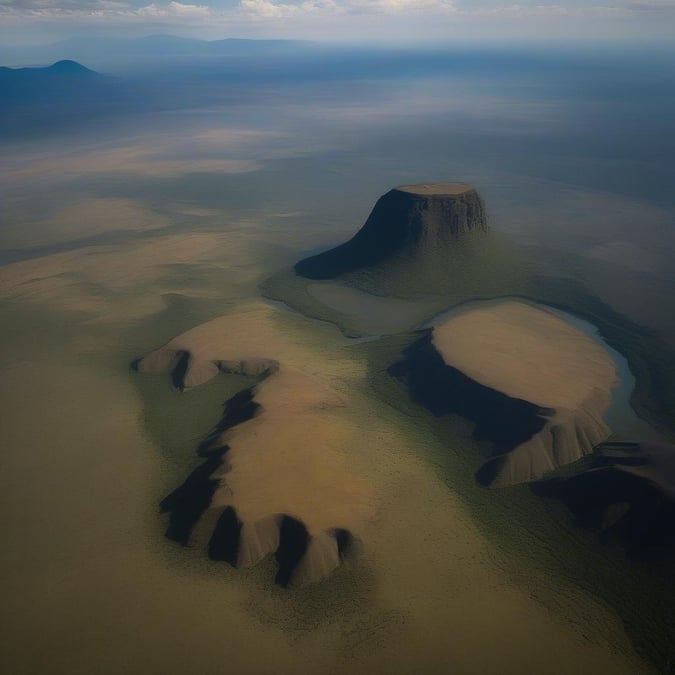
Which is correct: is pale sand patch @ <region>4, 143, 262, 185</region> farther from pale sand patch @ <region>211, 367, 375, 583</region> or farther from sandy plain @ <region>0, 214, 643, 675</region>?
pale sand patch @ <region>211, 367, 375, 583</region>

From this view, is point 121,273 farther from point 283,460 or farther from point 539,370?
point 539,370

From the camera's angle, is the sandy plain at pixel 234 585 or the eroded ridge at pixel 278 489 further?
the eroded ridge at pixel 278 489

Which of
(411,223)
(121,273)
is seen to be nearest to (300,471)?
(411,223)

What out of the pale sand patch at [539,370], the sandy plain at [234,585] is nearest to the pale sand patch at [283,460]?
the sandy plain at [234,585]

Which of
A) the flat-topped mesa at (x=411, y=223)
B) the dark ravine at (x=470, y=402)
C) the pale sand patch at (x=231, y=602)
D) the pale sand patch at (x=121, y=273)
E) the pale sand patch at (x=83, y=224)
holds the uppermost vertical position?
the flat-topped mesa at (x=411, y=223)

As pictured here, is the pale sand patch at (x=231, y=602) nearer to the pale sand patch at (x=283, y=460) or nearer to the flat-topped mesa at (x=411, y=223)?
the pale sand patch at (x=283, y=460)

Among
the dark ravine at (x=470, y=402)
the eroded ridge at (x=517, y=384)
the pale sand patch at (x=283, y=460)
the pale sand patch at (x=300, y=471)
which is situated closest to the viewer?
the pale sand patch at (x=283, y=460)
